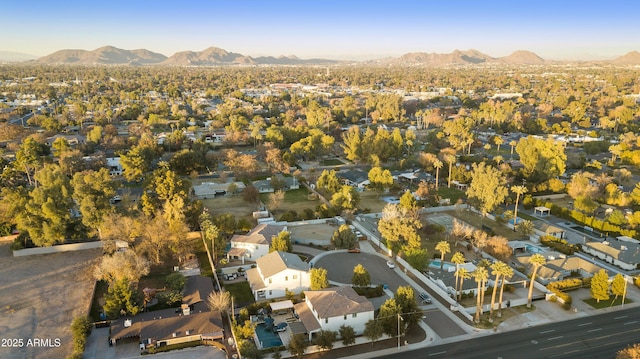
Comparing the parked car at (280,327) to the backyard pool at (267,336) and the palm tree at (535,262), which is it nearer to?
A: the backyard pool at (267,336)

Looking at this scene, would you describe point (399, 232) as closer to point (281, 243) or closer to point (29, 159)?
point (281, 243)

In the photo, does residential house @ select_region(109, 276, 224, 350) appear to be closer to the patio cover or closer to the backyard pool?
the backyard pool

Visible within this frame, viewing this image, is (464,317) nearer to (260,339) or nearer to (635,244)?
(260,339)

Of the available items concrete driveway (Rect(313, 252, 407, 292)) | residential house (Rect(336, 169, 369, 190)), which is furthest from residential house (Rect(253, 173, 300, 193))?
concrete driveway (Rect(313, 252, 407, 292))

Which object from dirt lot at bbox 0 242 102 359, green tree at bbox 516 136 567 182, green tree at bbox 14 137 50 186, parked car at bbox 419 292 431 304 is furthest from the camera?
green tree at bbox 516 136 567 182

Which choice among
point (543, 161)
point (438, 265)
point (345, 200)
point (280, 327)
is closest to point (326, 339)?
point (280, 327)

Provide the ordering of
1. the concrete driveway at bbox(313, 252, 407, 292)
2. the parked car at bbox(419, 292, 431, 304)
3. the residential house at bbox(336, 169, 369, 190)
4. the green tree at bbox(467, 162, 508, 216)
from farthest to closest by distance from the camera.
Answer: the residential house at bbox(336, 169, 369, 190)
the green tree at bbox(467, 162, 508, 216)
the concrete driveway at bbox(313, 252, 407, 292)
the parked car at bbox(419, 292, 431, 304)

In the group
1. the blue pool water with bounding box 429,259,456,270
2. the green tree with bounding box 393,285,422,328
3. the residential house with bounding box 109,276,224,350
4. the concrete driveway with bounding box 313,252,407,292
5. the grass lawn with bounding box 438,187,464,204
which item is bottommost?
the concrete driveway with bounding box 313,252,407,292
